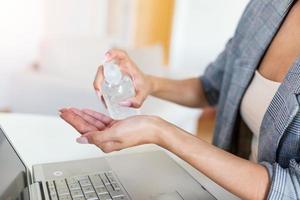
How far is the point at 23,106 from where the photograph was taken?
2.44 metres

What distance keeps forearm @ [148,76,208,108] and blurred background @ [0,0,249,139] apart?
35.3 inches

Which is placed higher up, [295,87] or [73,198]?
[295,87]

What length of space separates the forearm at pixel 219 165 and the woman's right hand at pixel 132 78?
0.64ft

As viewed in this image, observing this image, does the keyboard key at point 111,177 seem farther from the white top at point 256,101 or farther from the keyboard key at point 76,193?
the white top at point 256,101

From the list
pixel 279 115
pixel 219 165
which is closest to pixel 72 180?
pixel 219 165

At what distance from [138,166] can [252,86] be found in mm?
343

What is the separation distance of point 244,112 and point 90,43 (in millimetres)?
1785

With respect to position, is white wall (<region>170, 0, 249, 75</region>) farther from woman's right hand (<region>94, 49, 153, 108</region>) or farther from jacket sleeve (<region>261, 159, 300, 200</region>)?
jacket sleeve (<region>261, 159, 300, 200</region>)

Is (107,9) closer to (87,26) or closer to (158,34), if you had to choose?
(87,26)

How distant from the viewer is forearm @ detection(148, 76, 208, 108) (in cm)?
100

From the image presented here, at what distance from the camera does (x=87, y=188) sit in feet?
1.99

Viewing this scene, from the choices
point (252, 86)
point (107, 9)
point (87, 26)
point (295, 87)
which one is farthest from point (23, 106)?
point (295, 87)

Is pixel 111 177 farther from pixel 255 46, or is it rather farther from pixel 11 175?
pixel 255 46

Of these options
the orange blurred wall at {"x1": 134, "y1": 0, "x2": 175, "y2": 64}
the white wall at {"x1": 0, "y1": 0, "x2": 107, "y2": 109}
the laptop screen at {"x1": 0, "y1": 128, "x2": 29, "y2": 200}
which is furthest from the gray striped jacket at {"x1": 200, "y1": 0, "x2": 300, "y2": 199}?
the orange blurred wall at {"x1": 134, "y1": 0, "x2": 175, "y2": 64}
